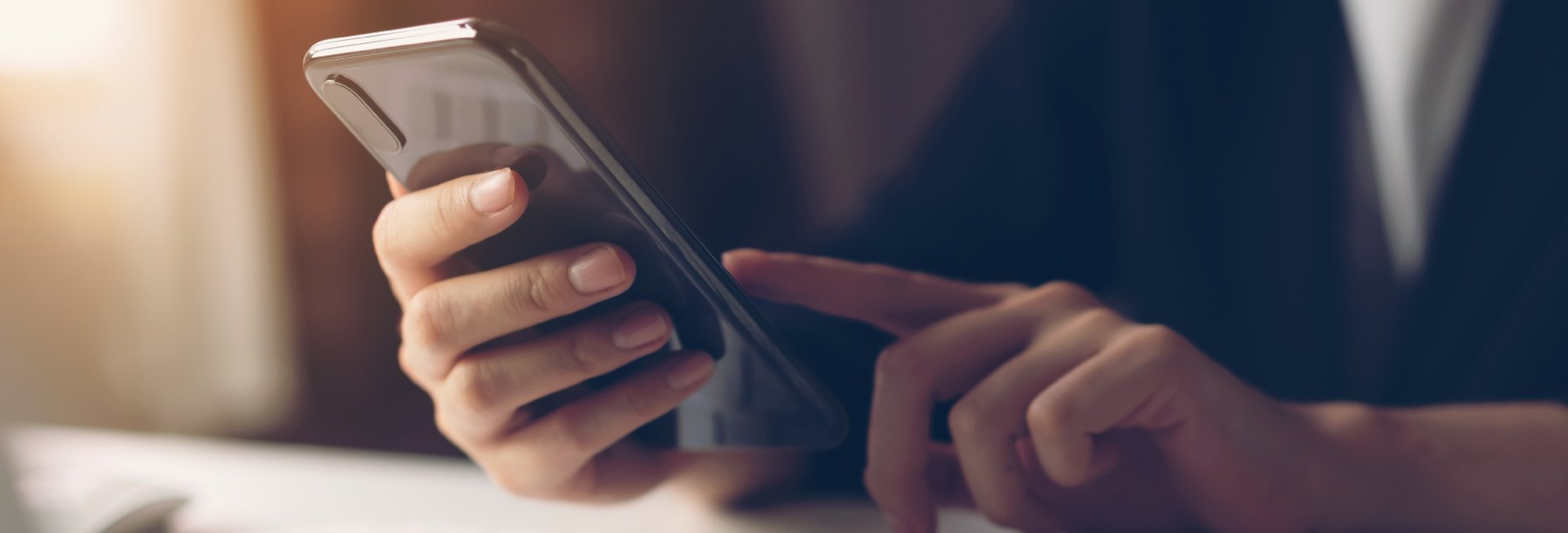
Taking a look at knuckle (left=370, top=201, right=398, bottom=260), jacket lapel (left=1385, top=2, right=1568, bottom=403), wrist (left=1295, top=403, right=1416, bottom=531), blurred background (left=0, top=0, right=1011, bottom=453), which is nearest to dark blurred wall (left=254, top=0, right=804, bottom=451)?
blurred background (left=0, top=0, right=1011, bottom=453)

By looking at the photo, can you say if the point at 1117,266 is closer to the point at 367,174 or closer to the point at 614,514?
the point at 614,514

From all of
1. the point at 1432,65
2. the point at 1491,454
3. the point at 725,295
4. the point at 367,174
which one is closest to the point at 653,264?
the point at 725,295

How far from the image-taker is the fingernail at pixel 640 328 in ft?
0.88

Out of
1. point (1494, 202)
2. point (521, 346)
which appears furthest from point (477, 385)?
point (1494, 202)

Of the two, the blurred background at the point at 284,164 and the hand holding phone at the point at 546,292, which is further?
the blurred background at the point at 284,164

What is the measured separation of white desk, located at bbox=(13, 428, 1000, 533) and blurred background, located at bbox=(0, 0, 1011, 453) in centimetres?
2

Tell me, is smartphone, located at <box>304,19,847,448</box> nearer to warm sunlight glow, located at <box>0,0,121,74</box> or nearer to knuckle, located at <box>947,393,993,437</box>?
knuckle, located at <box>947,393,993,437</box>

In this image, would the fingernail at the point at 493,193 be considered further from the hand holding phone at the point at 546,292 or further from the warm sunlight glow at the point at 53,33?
the warm sunlight glow at the point at 53,33

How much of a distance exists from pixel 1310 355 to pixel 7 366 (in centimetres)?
82

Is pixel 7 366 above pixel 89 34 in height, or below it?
below

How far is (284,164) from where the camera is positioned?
1.55 feet

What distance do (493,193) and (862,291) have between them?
173 millimetres

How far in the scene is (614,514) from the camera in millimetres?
355

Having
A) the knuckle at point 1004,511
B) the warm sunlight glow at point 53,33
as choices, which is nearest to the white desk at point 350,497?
the knuckle at point 1004,511
